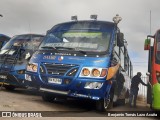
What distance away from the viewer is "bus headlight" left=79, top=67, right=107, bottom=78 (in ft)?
26.8

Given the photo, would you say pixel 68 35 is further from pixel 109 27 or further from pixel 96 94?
pixel 96 94

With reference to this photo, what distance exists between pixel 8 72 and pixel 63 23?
113 inches

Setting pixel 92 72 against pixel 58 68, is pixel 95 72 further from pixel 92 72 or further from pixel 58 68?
pixel 58 68

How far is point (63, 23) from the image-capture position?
A: 33.5 feet

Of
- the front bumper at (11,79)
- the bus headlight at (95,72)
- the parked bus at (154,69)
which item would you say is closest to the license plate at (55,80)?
the bus headlight at (95,72)

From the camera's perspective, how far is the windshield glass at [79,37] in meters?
8.89

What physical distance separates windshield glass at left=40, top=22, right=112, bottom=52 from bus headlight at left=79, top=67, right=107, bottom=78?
700mm

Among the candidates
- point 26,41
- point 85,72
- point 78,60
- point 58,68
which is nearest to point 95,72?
point 85,72

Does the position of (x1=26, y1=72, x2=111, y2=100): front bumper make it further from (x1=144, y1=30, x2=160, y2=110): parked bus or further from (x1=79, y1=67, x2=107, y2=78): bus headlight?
(x1=144, y1=30, x2=160, y2=110): parked bus

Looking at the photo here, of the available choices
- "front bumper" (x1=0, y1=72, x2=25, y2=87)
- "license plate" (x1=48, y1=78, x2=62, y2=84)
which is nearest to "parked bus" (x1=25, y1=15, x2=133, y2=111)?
"license plate" (x1=48, y1=78, x2=62, y2=84)

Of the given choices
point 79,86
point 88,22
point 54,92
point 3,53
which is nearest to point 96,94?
point 79,86

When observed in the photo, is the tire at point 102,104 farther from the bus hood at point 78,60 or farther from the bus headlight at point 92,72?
the bus hood at point 78,60

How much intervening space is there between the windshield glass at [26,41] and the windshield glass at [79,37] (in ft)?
8.46

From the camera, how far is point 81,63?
27.2ft
